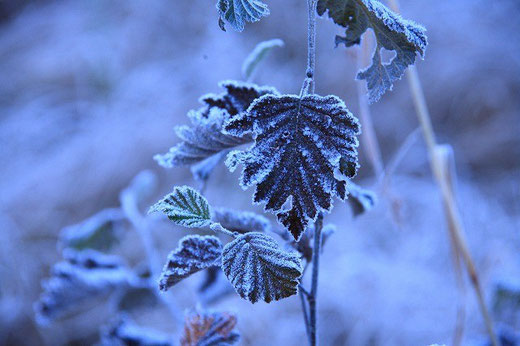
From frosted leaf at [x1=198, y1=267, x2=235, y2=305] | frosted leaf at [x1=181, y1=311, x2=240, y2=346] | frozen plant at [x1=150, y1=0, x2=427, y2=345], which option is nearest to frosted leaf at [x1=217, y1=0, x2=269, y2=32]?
frozen plant at [x1=150, y1=0, x2=427, y2=345]

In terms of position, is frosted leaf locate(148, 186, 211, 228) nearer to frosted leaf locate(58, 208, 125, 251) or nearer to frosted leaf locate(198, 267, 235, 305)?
frosted leaf locate(198, 267, 235, 305)

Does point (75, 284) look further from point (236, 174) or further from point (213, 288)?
point (236, 174)

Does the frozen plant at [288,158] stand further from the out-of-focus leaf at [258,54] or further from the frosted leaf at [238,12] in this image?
the out-of-focus leaf at [258,54]

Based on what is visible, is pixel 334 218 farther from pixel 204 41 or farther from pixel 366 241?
pixel 204 41

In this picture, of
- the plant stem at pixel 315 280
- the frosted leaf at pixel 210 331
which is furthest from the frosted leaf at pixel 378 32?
the frosted leaf at pixel 210 331

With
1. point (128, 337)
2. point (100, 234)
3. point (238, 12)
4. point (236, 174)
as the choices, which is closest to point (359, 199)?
point (238, 12)

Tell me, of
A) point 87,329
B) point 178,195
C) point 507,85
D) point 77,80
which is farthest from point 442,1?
point 178,195
